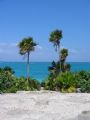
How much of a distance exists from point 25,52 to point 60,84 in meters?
8.80

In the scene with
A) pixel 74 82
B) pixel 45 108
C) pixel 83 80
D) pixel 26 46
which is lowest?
pixel 45 108

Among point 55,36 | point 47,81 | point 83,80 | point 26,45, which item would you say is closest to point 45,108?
point 83,80

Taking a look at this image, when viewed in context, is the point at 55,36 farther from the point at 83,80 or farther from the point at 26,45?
the point at 83,80

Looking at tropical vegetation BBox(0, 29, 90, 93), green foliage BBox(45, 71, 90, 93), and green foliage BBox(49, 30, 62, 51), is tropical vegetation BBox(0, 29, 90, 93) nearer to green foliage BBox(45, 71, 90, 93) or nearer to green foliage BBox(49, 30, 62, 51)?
green foliage BBox(45, 71, 90, 93)

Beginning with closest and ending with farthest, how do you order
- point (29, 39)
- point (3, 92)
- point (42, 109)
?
point (42, 109)
point (3, 92)
point (29, 39)

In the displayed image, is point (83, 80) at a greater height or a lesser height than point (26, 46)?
lesser

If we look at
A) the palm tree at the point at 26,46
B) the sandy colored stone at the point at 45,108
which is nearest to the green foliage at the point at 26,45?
the palm tree at the point at 26,46

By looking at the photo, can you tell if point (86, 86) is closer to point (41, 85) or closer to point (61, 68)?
point (41, 85)

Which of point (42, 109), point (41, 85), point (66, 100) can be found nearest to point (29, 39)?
point (41, 85)

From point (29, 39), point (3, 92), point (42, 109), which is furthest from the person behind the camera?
point (29, 39)

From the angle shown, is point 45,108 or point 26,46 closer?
point 45,108

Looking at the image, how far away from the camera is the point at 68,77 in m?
29.6

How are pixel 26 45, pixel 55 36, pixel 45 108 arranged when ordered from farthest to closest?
pixel 55 36 < pixel 26 45 < pixel 45 108

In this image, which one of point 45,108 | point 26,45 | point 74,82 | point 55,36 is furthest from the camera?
point 55,36
